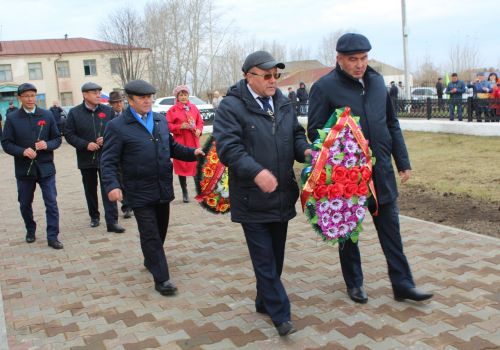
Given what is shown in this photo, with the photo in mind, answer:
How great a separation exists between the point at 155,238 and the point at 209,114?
21611 millimetres

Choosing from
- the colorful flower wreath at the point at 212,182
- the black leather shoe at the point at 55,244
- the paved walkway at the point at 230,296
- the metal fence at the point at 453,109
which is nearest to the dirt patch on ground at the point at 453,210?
the paved walkway at the point at 230,296

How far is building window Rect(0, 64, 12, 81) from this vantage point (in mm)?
58906

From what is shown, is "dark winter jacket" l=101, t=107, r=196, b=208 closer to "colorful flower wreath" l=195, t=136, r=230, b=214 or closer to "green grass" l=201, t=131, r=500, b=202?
"colorful flower wreath" l=195, t=136, r=230, b=214

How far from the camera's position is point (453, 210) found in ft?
24.2

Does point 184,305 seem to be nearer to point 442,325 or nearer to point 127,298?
point 127,298

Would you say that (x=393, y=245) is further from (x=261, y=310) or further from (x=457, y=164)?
(x=457, y=164)

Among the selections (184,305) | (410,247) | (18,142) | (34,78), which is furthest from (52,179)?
(34,78)

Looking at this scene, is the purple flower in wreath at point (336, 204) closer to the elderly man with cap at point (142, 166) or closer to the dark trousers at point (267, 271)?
the dark trousers at point (267, 271)

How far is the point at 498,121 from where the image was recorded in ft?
48.6

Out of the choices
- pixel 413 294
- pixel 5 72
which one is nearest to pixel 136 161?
pixel 413 294

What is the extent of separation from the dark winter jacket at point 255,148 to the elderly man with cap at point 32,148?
11.9 feet

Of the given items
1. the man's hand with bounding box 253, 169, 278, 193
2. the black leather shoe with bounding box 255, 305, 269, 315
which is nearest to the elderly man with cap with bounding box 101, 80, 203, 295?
the black leather shoe with bounding box 255, 305, 269, 315

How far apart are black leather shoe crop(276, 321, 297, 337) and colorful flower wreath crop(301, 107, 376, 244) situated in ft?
2.30

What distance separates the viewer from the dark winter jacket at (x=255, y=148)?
379cm
